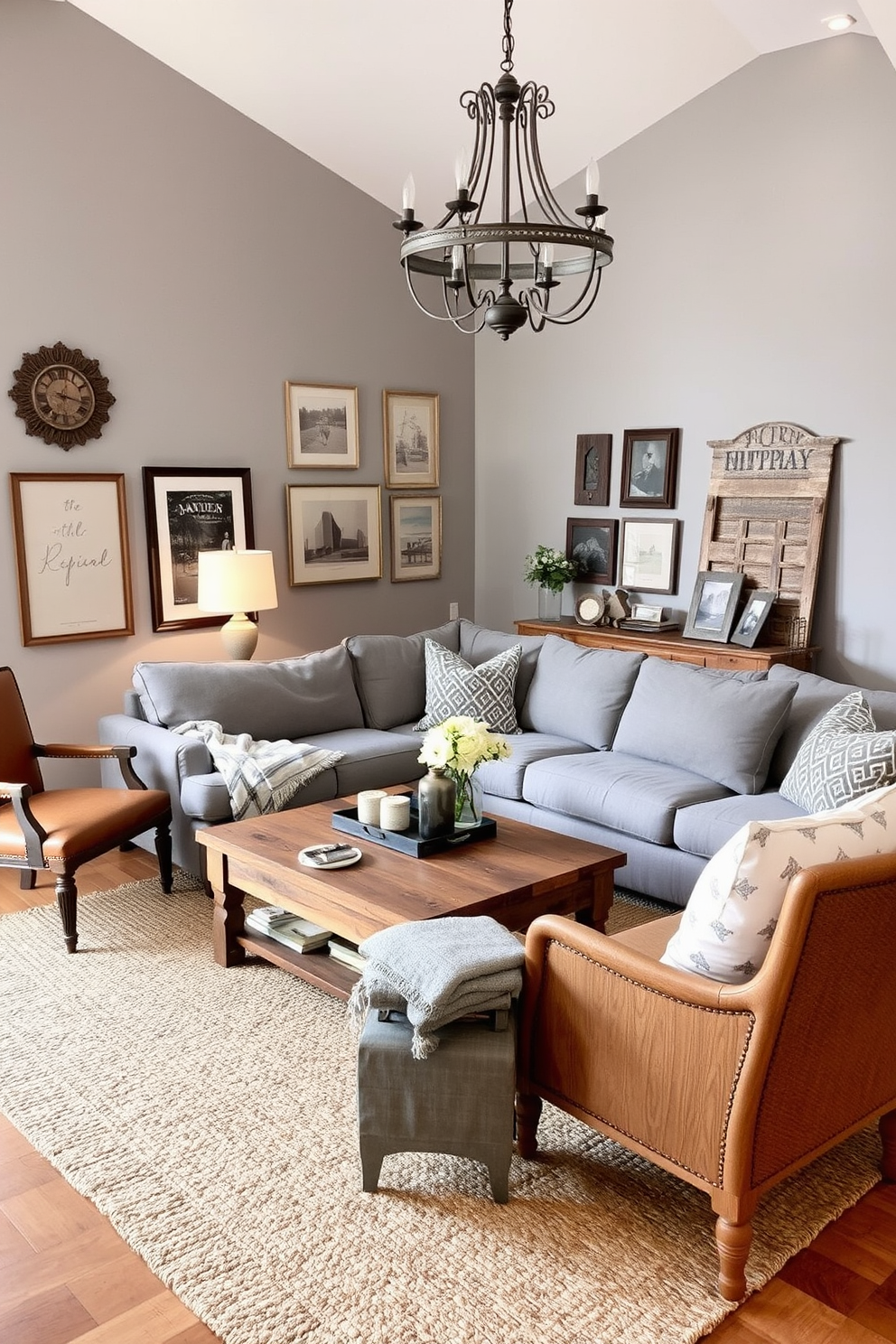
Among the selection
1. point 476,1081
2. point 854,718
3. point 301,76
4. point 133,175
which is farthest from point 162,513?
point 476,1081

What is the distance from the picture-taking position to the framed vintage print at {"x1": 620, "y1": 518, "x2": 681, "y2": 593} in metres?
5.73

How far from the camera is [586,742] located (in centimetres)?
470

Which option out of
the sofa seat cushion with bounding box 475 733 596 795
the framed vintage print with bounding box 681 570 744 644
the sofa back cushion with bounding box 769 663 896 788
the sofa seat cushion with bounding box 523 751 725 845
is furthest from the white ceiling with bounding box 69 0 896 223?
the sofa seat cushion with bounding box 523 751 725 845

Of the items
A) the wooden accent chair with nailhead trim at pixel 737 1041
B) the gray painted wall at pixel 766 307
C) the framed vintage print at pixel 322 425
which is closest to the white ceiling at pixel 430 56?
the gray painted wall at pixel 766 307

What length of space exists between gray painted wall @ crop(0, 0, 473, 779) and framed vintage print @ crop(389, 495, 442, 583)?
3.6 inches

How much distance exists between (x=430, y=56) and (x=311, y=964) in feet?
13.6

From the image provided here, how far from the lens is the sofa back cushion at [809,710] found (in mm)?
3988

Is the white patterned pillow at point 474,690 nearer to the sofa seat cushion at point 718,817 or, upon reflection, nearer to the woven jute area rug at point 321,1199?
the sofa seat cushion at point 718,817

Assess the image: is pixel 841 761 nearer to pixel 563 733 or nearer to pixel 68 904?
pixel 563 733

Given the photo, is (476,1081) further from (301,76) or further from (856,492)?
(301,76)

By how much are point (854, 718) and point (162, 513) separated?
3.35 meters

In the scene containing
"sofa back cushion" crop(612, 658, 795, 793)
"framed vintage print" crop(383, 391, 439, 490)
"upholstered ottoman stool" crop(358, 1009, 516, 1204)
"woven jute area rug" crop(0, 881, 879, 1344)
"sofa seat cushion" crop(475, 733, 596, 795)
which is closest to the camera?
"woven jute area rug" crop(0, 881, 879, 1344)

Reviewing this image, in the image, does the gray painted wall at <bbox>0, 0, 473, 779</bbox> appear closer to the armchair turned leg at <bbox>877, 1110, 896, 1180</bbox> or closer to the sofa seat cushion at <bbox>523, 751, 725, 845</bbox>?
the sofa seat cushion at <bbox>523, 751, 725, 845</bbox>

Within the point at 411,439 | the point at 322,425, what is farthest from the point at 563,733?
the point at 411,439
